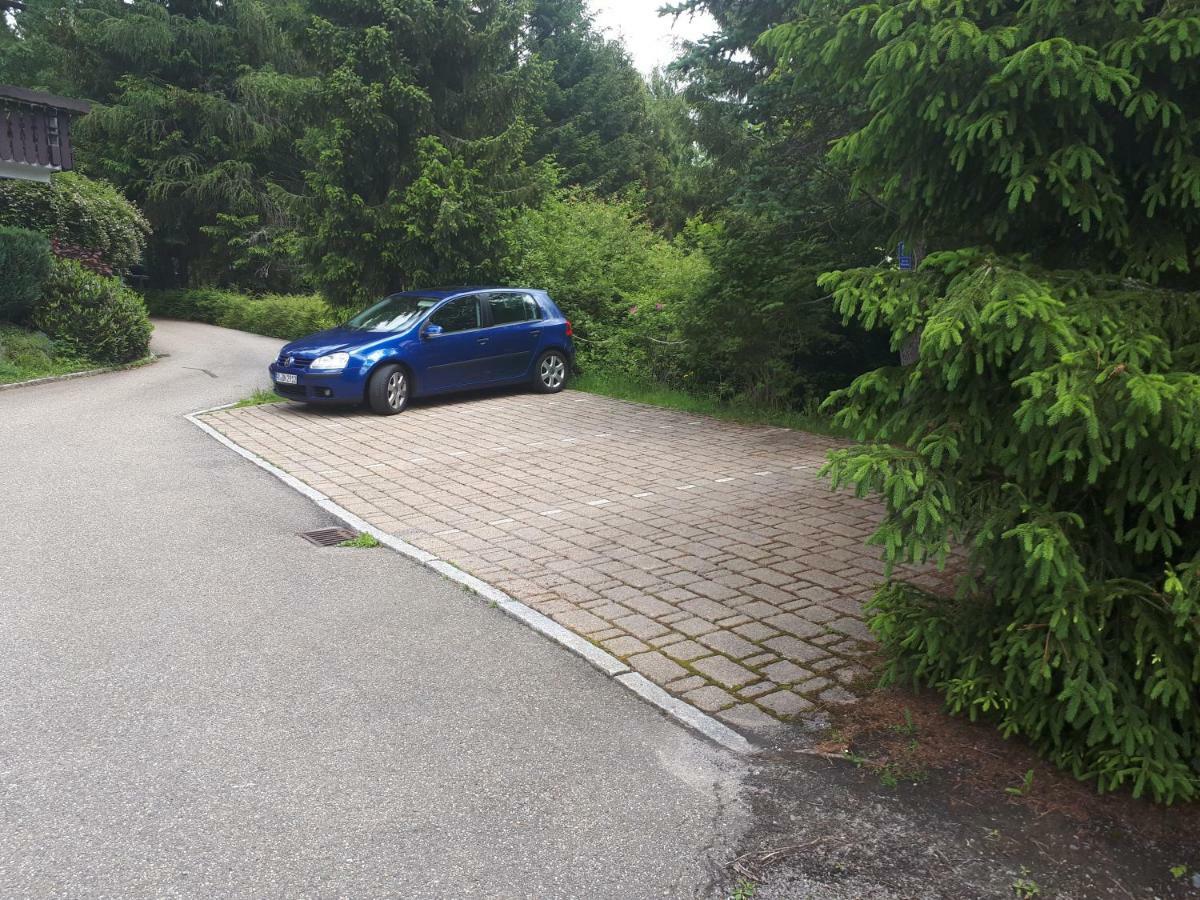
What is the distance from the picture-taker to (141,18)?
110 ft

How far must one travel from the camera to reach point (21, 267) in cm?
1761

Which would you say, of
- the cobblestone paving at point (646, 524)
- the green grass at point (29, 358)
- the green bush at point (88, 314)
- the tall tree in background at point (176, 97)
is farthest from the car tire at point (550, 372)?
the tall tree in background at point (176, 97)

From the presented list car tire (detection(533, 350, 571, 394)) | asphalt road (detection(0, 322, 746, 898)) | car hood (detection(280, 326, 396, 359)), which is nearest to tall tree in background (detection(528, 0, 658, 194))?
car tire (detection(533, 350, 571, 394))

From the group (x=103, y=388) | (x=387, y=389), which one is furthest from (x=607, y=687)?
(x=103, y=388)

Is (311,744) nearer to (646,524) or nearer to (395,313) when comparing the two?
(646,524)

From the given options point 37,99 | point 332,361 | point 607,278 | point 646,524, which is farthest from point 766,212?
point 37,99

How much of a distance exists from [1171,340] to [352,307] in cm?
1684

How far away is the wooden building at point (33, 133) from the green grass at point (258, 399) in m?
8.41

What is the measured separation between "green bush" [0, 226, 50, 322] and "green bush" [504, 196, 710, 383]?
8464 millimetres

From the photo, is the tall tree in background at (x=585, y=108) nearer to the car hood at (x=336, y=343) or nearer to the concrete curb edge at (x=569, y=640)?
the car hood at (x=336, y=343)

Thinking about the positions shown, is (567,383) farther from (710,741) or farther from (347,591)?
(710,741)

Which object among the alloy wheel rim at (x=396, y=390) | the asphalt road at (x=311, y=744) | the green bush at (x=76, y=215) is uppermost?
the green bush at (x=76, y=215)

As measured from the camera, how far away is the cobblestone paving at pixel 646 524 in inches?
200

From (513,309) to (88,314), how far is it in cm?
943
